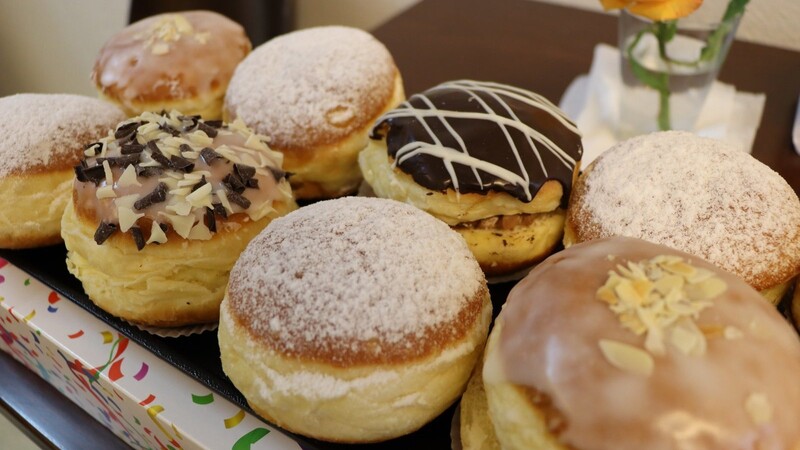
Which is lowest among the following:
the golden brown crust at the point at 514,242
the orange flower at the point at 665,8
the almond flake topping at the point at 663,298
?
the golden brown crust at the point at 514,242

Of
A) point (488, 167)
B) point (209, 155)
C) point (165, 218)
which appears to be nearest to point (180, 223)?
point (165, 218)

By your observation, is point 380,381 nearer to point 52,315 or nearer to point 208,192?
point 208,192

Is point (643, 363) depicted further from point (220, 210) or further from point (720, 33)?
point (720, 33)

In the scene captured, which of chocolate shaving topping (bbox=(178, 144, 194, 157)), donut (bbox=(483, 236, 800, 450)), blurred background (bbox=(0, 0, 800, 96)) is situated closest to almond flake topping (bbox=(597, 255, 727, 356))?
donut (bbox=(483, 236, 800, 450))

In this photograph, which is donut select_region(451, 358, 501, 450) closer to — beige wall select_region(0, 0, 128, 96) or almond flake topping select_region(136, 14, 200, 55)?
almond flake topping select_region(136, 14, 200, 55)

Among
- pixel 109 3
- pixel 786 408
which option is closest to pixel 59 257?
pixel 786 408

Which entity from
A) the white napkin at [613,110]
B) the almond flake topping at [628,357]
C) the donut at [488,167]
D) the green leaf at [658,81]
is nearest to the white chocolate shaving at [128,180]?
the donut at [488,167]

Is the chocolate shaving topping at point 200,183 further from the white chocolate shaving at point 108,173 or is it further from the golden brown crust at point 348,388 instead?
the golden brown crust at point 348,388
